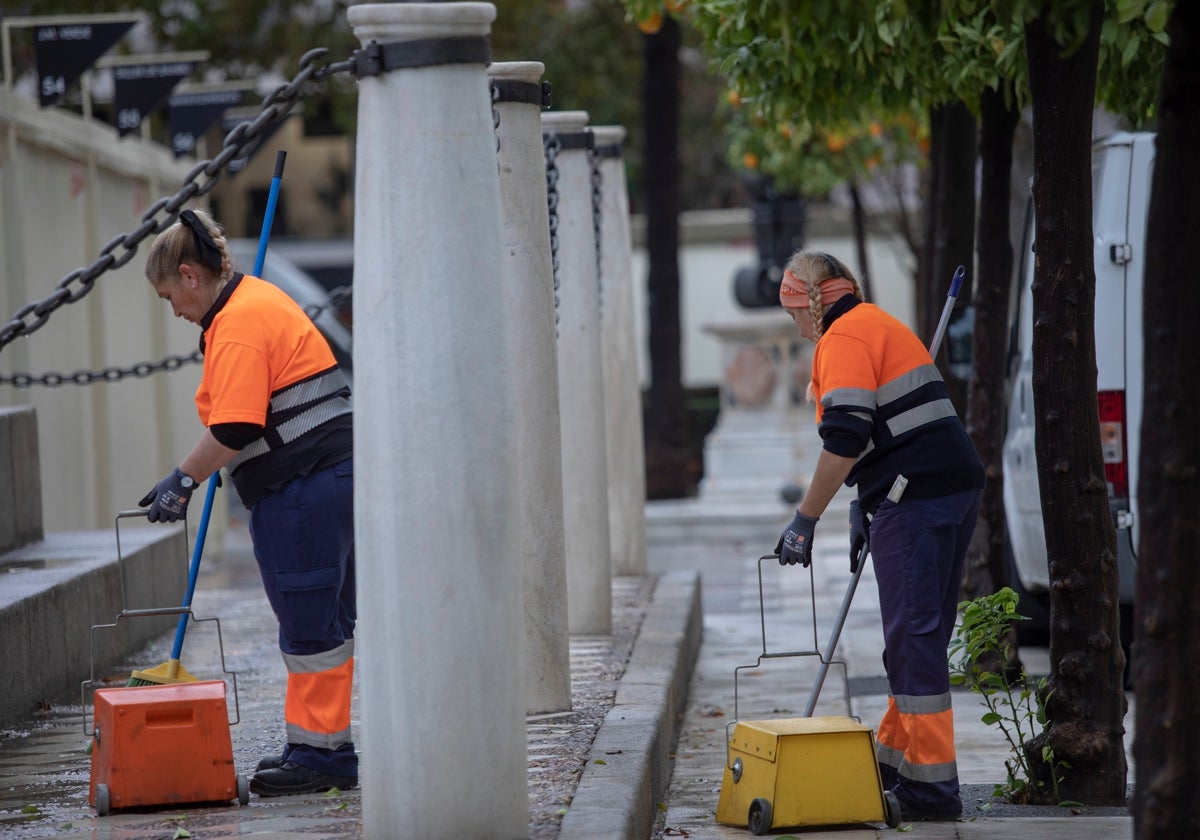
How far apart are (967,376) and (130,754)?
5671 millimetres

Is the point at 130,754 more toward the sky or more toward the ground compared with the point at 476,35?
more toward the ground

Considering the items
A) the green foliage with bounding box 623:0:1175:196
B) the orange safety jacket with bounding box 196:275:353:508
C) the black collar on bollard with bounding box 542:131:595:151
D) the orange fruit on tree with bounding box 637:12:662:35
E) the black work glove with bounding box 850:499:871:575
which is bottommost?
the black work glove with bounding box 850:499:871:575

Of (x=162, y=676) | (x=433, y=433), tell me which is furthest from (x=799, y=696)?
(x=433, y=433)

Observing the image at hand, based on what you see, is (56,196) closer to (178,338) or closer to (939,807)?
(178,338)

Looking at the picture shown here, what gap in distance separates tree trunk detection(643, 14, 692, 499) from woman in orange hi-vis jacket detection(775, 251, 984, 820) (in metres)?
14.6

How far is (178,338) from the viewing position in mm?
15422

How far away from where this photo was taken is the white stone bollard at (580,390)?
8.27m

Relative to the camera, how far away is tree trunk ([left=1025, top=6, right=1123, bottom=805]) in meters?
5.61

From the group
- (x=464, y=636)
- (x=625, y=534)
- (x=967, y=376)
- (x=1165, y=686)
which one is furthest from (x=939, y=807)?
(x=625, y=534)

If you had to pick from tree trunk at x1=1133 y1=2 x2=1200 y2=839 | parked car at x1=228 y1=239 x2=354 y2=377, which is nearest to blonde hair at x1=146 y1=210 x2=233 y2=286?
tree trunk at x1=1133 y1=2 x2=1200 y2=839

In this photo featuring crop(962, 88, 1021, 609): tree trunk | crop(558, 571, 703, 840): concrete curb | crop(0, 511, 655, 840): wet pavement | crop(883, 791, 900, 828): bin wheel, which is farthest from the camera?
crop(962, 88, 1021, 609): tree trunk

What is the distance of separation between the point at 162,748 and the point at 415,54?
2.18 metres

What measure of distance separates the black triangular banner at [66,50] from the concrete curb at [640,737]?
483 cm

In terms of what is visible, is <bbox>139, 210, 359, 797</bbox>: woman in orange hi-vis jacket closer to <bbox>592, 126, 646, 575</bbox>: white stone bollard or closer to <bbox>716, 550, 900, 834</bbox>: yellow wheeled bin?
<bbox>716, 550, 900, 834</bbox>: yellow wheeled bin
